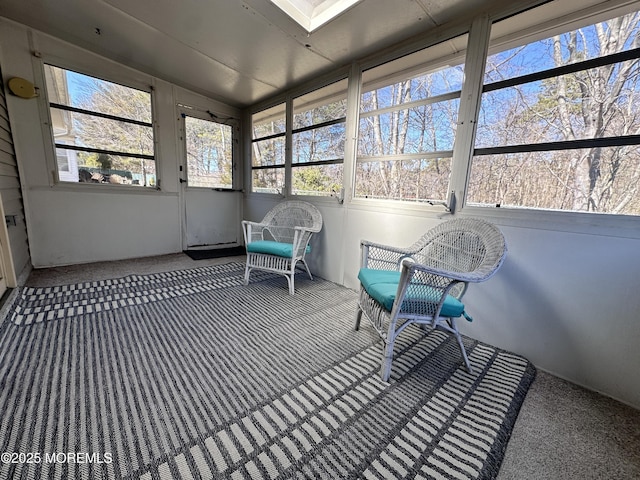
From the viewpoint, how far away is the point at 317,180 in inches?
116

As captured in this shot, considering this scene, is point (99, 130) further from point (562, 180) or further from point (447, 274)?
point (562, 180)

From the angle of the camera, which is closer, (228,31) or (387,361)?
(387,361)

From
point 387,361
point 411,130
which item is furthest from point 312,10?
point 387,361

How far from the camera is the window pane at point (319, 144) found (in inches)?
105

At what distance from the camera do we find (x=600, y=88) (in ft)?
4.34

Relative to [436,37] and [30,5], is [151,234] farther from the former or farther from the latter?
[436,37]

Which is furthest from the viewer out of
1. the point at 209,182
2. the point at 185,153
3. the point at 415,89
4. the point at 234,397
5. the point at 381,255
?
the point at 209,182

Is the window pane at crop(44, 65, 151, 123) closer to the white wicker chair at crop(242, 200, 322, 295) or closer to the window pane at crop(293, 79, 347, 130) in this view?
the window pane at crop(293, 79, 347, 130)

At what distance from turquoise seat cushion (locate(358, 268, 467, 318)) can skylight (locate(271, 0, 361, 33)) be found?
192 centimetres

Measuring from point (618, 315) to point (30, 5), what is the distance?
467 cm

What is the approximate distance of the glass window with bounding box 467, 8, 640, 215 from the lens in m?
1.26

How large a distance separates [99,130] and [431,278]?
387 cm

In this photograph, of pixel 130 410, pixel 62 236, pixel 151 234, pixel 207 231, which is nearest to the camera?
pixel 130 410

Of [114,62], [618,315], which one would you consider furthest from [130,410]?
[114,62]
